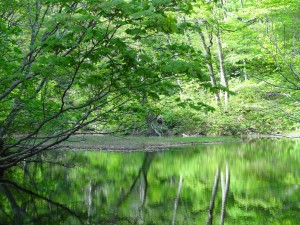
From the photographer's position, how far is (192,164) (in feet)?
45.4

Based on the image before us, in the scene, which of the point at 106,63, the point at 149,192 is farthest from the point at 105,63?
the point at 149,192

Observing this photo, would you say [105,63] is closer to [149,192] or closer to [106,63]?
[106,63]

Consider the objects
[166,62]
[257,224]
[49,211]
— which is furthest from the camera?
[49,211]

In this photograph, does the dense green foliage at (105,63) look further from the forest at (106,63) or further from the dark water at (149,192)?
the dark water at (149,192)

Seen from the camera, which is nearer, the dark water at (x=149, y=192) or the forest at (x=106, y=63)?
the forest at (x=106, y=63)

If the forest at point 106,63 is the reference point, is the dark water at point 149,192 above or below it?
below

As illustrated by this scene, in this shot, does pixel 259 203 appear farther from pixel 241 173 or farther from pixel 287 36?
pixel 287 36

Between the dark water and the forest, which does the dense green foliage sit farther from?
the dark water

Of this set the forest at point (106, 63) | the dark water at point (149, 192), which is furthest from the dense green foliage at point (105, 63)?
the dark water at point (149, 192)

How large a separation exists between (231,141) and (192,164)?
10.6 meters

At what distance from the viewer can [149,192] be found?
30.4 feet

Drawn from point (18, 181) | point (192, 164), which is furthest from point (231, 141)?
point (18, 181)

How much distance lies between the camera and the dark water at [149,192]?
6992mm

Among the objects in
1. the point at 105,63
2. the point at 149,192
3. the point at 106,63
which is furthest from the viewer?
the point at 149,192
